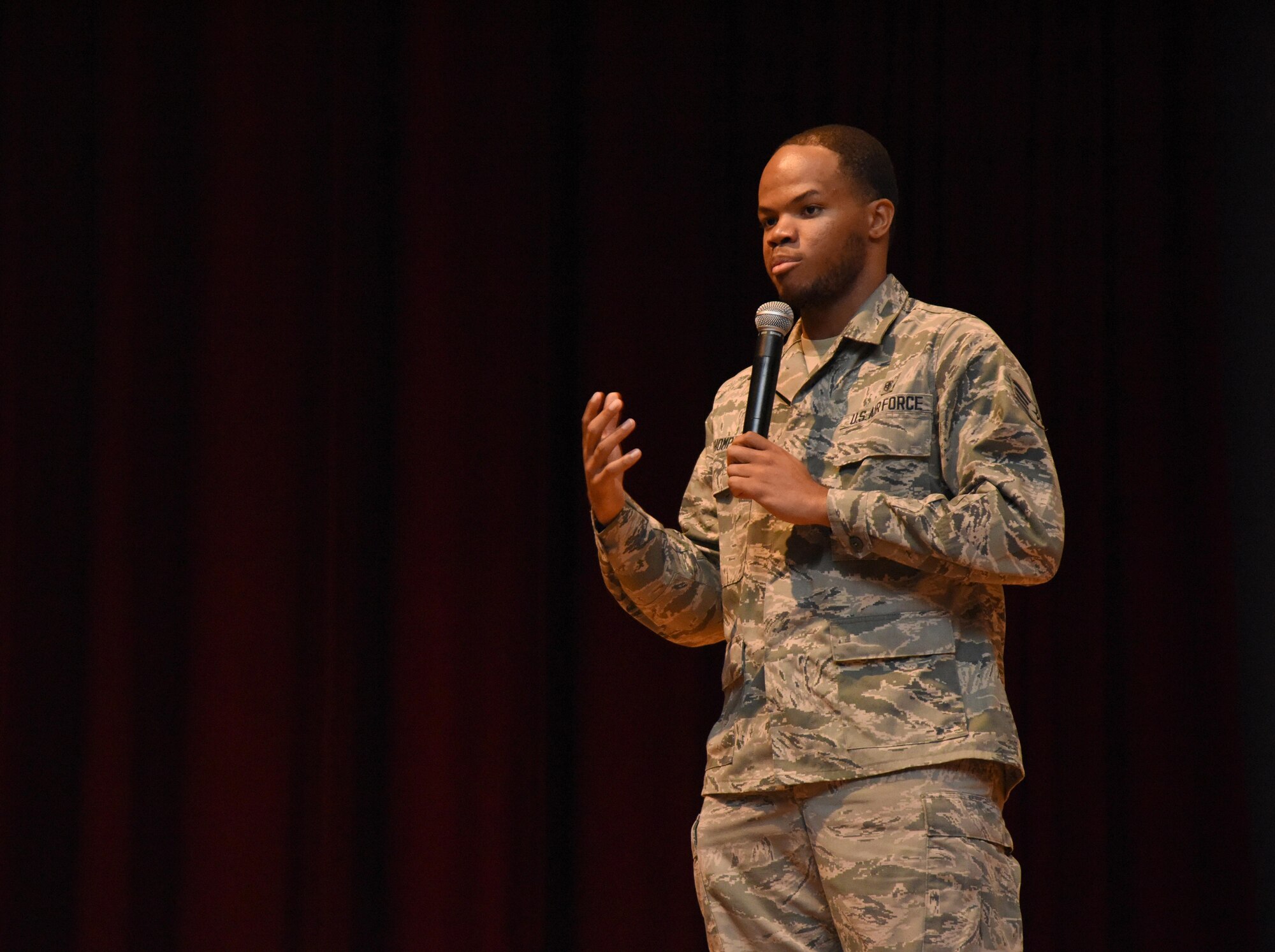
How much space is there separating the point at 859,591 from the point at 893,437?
0.20m

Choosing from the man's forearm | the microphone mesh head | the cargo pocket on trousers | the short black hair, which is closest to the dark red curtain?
the man's forearm

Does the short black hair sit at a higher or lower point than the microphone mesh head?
higher

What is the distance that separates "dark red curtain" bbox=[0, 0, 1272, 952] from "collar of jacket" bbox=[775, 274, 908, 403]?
4.03 feet

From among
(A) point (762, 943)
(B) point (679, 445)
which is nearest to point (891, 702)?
(A) point (762, 943)

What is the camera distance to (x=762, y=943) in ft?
5.76

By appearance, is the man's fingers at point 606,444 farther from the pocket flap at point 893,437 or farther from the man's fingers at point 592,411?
the pocket flap at point 893,437

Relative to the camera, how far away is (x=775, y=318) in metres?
1.86

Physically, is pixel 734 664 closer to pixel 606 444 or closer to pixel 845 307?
pixel 606 444

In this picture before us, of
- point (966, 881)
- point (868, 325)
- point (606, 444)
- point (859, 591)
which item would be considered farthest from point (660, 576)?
point (966, 881)

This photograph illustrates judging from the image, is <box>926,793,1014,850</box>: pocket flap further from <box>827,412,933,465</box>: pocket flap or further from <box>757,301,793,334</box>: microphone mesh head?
<box>757,301,793,334</box>: microphone mesh head

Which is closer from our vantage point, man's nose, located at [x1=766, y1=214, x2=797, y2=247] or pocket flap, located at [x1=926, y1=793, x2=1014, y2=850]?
pocket flap, located at [x1=926, y1=793, x2=1014, y2=850]

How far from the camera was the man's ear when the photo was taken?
1985 mm

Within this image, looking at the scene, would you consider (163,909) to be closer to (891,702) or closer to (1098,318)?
(891,702)

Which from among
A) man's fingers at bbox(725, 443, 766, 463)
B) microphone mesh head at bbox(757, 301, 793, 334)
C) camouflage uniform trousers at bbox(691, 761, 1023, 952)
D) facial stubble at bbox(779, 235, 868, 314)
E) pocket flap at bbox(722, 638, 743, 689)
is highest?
facial stubble at bbox(779, 235, 868, 314)
